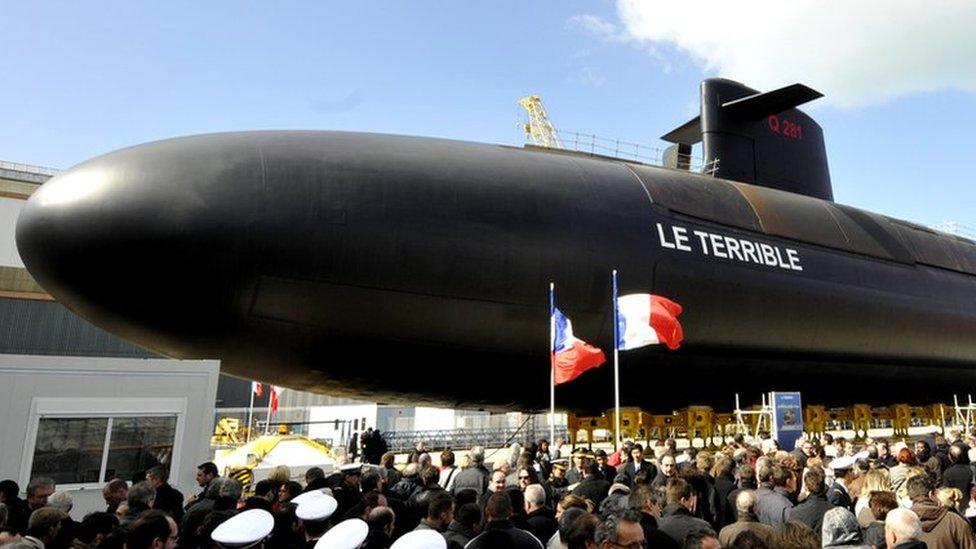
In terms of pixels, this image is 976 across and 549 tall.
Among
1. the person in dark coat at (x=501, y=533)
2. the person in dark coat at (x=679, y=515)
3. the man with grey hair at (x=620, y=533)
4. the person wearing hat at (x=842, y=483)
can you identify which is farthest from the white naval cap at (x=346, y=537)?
the person wearing hat at (x=842, y=483)

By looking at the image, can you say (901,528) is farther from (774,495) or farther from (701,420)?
(701,420)

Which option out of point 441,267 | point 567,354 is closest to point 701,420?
point 567,354

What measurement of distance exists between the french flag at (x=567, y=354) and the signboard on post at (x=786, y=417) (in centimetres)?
499

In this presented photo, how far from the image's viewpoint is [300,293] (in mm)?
9477

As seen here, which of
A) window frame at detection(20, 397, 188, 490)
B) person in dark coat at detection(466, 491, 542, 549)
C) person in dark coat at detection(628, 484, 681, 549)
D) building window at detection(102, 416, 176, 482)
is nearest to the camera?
person in dark coat at detection(466, 491, 542, 549)

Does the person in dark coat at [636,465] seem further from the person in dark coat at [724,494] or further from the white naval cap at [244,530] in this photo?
the white naval cap at [244,530]

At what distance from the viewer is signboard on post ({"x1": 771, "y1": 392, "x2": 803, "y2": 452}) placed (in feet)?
42.6

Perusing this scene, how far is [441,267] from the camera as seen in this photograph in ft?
33.2

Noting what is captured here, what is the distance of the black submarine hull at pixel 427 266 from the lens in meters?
9.17

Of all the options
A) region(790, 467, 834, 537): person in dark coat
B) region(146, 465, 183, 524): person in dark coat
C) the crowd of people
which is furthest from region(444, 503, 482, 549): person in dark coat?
region(146, 465, 183, 524): person in dark coat

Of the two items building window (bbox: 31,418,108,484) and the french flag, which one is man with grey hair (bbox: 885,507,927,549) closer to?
the french flag

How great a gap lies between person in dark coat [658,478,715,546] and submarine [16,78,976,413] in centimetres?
604

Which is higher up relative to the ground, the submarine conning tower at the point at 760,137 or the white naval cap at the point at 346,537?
the submarine conning tower at the point at 760,137

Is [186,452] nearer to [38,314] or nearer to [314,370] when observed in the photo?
[314,370]
